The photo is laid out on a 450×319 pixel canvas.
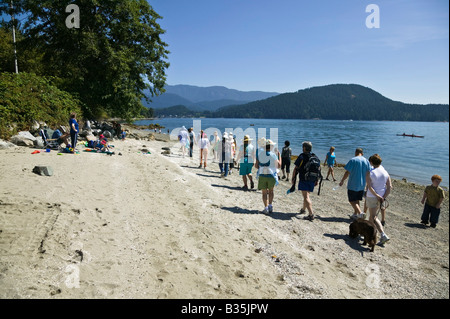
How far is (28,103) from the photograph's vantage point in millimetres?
13406

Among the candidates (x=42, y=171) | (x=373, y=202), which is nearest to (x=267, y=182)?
(x=373, y=202)

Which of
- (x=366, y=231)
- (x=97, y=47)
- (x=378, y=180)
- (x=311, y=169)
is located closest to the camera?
(x=366, y=231)

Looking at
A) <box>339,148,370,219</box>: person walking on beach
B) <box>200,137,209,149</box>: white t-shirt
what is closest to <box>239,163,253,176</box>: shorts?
<box>339,148,370,219</box>: person walking on beach

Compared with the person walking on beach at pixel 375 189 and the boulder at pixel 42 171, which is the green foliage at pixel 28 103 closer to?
the boulder at pixel 42 171

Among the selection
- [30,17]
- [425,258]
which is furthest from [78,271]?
[30,17]

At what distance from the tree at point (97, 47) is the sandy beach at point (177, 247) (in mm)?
12214

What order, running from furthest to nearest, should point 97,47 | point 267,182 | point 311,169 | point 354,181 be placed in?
point 97,47, point 267,182, point 354,181, point 311,169

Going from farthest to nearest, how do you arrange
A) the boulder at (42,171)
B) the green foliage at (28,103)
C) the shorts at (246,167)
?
the green foliage at (28,103) → the shorts at (246,167) → the boulder at (42,171)

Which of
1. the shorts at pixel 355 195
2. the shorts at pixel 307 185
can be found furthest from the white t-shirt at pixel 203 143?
the shorts at pixel 355 195

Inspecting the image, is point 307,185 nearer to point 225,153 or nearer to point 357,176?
point 357,176

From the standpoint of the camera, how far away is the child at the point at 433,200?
8.37 meters

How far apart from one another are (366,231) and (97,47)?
21001 mm

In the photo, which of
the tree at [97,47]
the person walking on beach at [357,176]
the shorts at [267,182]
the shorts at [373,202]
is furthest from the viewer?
the tree at [97,47]
